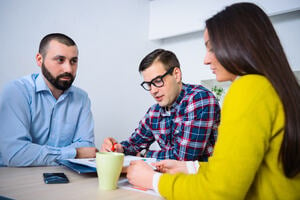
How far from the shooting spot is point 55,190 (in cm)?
67

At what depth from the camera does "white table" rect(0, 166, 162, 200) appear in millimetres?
623

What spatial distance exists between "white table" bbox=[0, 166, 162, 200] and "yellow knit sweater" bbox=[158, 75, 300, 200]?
0.43 feet

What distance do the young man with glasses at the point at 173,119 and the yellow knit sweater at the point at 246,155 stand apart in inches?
26.5

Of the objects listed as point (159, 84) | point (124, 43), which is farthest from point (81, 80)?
point (159, 84)

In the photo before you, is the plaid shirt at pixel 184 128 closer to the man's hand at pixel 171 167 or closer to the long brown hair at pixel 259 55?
the man's hand at pixel 171 167

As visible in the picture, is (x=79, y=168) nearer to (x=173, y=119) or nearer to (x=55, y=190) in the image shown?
(x=55, y=190)

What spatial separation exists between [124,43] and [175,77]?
72.6 inches

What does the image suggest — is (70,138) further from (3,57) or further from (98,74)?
(98,74)

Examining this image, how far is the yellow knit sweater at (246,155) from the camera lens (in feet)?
1.82

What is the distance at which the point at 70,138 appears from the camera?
154 cm

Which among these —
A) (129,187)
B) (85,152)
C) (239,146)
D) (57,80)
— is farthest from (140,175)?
(57,80)

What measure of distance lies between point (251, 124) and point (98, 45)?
253 cm

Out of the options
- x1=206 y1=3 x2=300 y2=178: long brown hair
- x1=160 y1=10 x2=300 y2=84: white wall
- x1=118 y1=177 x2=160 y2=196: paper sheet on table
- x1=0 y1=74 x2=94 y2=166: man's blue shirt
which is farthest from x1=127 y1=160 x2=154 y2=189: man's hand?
x1=160 y1=10 x2=300 y2=84: white wall

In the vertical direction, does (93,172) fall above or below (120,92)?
below
